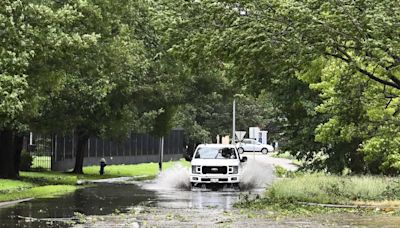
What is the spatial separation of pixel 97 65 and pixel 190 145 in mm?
49008

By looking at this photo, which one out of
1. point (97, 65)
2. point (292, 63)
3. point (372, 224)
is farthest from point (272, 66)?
point (97, 65)

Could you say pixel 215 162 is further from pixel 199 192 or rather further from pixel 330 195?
pixel 330 195

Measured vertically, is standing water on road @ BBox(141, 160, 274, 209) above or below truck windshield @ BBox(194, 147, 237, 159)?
below

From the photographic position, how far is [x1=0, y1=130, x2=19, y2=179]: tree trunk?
34.2m

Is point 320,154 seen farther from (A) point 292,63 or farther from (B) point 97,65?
(A) point 292,63

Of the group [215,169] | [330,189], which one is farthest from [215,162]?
[330,189]

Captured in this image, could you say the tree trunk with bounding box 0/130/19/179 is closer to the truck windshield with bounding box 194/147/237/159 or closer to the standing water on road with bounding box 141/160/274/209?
the standing water on road with bounding box 141/160/274/209

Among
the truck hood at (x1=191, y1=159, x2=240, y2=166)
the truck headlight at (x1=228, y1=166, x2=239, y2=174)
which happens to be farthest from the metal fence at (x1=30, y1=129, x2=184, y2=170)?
the truck headlight at (x1=228, y1=166, x2=239, y2=174)

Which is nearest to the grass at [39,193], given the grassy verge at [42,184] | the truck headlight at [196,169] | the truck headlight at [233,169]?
the grassy verge at [42,184]

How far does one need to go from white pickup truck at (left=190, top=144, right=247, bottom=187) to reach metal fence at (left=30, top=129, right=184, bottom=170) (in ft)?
39.1

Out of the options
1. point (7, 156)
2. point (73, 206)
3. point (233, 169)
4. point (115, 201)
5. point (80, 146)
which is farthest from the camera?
point (80, 146)

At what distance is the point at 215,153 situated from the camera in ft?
108

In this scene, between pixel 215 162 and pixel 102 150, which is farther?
pixel 102 150

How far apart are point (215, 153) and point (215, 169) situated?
1.22 m
